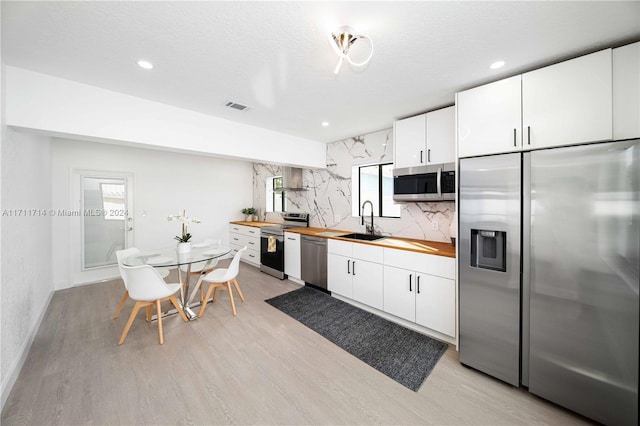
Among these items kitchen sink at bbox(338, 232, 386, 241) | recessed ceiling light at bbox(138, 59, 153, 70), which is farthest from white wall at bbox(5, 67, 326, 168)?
kitchen sink at bbox(338, 232, 386, 241)

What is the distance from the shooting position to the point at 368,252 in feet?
9.79

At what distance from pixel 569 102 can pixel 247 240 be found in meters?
5.18

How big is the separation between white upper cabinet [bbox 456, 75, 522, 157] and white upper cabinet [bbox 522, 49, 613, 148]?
0.20ft

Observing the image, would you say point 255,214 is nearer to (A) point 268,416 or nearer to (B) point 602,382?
(A) point 268,416

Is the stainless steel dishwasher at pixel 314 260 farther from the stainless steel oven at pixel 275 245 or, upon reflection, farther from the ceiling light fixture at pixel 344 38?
the ceiling light fixture at pixel 344 38

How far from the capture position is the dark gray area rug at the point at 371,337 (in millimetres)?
2041

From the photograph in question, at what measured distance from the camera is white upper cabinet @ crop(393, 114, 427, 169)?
9.12ft

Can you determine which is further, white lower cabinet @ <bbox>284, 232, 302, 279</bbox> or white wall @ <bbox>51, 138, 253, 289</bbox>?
white lower cabinet @ <bbox>284, 232, 302, 279</bbox>

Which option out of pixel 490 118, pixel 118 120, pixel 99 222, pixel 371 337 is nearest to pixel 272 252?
pixel 371 337

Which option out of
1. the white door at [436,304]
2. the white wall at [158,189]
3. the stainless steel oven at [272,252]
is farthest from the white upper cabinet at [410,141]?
the white wall at [158,189]

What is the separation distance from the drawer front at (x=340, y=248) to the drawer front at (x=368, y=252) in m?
0.09

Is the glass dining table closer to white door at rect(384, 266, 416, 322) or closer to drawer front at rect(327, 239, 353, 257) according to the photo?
drawer front at rect(327, 239, 353, 257)

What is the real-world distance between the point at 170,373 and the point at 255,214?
4.44m

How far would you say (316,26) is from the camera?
1.45 m
